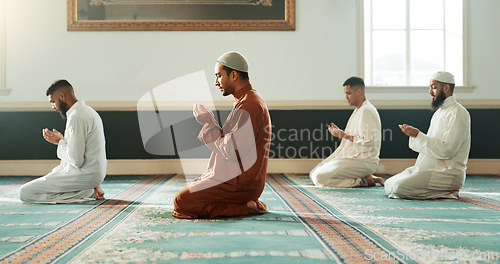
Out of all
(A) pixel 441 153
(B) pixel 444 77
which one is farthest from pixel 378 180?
(B) pixel 444 77

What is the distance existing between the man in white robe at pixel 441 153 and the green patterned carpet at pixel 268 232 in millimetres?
149

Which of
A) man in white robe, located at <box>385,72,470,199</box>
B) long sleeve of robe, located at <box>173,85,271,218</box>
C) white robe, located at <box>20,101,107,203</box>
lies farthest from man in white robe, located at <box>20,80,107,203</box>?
man in white robe, located at <box>385,72,470,199</box>

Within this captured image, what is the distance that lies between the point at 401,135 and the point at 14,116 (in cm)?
532

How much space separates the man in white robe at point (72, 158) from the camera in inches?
147

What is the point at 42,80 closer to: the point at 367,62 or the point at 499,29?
the point at 367,62

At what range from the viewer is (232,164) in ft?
9.77

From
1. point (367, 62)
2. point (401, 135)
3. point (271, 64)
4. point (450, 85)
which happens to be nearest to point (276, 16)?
point (271, 64)

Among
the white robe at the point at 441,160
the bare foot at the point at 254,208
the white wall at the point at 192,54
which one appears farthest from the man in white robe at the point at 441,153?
the white wall at the point at 192,54

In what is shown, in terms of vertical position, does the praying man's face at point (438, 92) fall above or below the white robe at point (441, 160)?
above

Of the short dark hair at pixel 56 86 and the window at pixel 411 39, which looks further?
the window at pixel 411 39

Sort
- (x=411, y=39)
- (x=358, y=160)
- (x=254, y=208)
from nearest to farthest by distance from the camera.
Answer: (x=254, y=208) < (x=358, y=160) < (x=411, y=39)

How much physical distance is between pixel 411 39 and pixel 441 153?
10.2 feet

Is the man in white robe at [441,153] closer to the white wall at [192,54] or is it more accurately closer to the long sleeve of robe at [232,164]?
the long sleeve of robe at [232,164]

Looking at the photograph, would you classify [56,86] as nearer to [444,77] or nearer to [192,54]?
[192,54]
